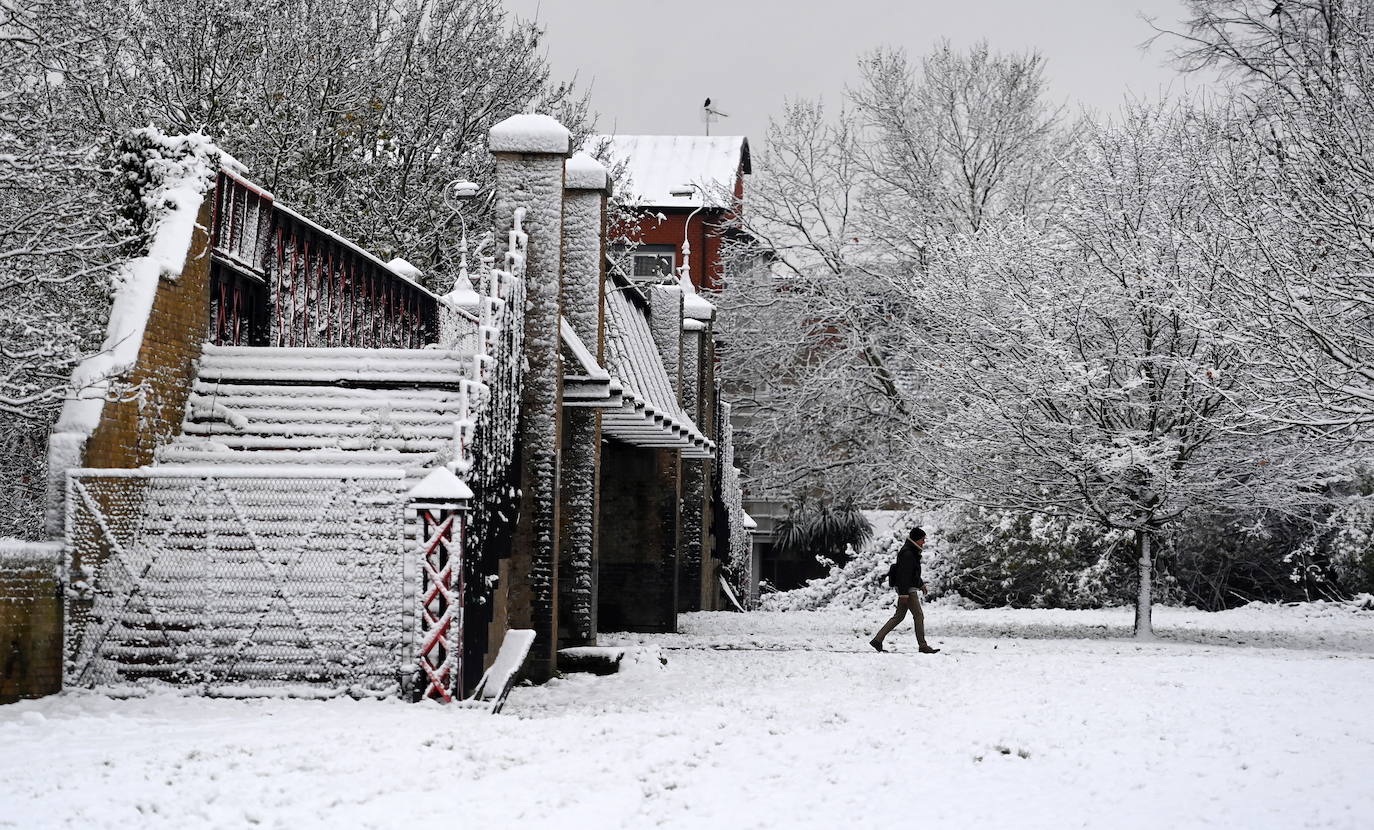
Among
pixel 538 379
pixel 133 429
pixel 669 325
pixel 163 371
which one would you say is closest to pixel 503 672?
pixel 538 379

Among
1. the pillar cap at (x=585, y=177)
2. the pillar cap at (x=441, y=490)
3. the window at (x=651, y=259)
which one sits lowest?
the pillar cap at (x=441, y=490)

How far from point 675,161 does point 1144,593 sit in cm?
2970

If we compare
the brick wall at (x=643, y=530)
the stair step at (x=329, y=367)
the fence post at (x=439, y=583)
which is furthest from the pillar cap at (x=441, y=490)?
the brick wall at (x=643, y=530)

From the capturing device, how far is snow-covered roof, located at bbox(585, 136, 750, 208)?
46094 millimetres

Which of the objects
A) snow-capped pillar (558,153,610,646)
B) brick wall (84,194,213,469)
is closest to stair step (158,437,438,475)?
brick wall (84,194,213,469)

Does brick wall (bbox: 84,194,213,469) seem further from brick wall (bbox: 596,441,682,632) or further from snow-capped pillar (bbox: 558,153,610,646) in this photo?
brick wall (bbox: 596,441,682,632)

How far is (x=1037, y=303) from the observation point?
70.1 ft

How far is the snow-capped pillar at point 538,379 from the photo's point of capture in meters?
14.2

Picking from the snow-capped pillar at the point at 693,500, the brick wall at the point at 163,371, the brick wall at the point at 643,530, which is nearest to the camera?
the brick wall at the point at 163,371

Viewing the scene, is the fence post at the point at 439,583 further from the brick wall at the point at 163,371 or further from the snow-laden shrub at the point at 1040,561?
the snow-laden shrub at the point at 1040,561

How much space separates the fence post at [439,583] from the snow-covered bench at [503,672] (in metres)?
0.37

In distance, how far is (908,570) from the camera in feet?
56.2

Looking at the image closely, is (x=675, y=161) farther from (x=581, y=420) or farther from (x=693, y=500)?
(x=581, y=420)

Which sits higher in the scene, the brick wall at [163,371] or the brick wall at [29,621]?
the brick wall at [163,371]
